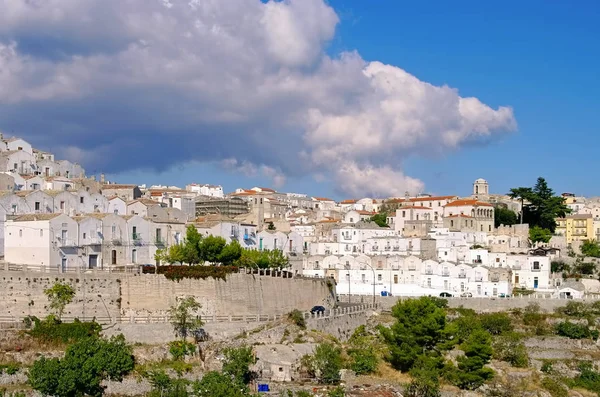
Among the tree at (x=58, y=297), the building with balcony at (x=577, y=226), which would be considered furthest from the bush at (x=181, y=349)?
the building with balcony at (x=577, y=226)

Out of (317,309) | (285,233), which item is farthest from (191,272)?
(285,233)

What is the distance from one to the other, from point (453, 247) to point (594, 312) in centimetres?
1828

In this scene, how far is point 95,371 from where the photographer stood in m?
42.7

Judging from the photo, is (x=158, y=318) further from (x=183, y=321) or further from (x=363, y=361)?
(x=363, y=361)

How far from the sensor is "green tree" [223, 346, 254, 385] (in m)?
45.2

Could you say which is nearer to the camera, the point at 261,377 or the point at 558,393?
the point at 261,377

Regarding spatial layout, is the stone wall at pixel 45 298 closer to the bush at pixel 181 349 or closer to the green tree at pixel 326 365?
the bush at pixel 181 349

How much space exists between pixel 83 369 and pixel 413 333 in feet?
69.7

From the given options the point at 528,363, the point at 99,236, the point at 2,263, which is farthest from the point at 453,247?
the point at 2,263

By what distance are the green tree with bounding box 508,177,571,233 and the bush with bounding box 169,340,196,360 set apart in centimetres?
6781

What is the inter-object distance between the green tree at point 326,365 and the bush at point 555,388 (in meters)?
14.2

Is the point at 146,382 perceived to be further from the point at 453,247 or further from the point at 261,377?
the point at 453,247

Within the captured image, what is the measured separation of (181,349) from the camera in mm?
47750

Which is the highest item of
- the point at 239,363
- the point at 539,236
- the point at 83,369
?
the point at 539,236
